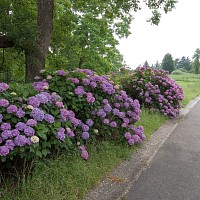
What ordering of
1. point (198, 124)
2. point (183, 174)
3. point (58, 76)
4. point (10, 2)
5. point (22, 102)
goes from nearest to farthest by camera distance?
point (22, 102), point (183, 174), point (58, 76), point (10, 2), point (198, 124)

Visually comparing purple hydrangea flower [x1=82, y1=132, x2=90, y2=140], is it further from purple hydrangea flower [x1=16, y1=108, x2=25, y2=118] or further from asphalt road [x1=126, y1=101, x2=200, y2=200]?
purple hydrangea flower [x1=16, y1=108, x2=25, y2=118]

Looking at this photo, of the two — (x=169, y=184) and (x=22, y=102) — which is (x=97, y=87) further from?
(x=169, y=184)

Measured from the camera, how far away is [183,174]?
445 cm

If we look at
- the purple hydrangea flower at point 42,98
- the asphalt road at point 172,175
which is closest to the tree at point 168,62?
the asphalt road at point 172,175

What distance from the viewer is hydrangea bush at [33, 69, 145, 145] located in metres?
4.54

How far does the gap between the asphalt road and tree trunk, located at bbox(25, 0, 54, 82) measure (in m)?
3.20

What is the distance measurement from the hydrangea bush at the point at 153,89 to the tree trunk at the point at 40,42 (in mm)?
4152

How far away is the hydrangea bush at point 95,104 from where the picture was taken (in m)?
4.54

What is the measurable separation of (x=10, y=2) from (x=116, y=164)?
18.5 feet

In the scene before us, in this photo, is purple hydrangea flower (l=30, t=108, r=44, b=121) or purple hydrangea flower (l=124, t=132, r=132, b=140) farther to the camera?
purple hydrangea flower (l=124, t=132, r=132, b=140)

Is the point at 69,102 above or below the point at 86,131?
above

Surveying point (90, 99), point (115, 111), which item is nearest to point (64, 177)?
point (90, 99)

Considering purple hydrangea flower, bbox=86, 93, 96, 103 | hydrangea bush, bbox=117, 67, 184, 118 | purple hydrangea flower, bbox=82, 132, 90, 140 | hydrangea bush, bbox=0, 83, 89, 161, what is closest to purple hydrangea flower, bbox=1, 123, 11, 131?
hydrangea bush, bbox=0, 83, 89, 161

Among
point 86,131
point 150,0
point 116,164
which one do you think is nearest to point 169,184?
point 116,164
